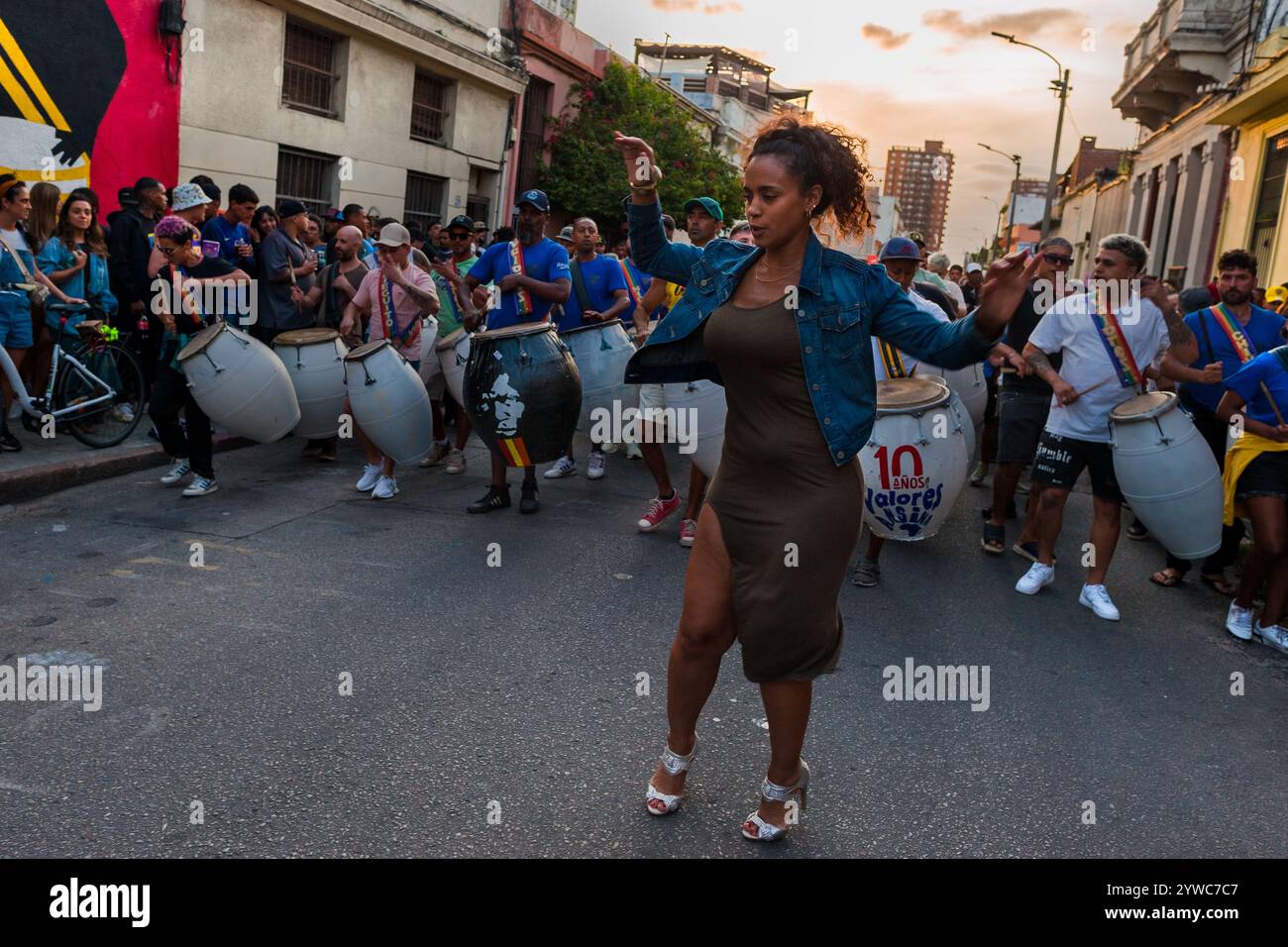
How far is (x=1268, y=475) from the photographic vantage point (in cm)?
589

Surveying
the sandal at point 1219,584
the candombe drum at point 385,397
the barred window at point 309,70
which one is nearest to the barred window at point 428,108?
the barred window at point 309,70

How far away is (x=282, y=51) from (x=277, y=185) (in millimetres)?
1684

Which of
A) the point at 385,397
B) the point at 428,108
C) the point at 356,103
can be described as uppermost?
the point at 428,108

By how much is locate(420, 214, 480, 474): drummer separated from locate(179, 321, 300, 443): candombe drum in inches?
51.4

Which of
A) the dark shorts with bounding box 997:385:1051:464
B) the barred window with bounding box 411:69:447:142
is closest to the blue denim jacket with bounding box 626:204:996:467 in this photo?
the dark shorts with bounding box 997:385:1051:464

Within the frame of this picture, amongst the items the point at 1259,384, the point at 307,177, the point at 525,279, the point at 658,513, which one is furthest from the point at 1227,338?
the point at 307,177

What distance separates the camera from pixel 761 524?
3.11m

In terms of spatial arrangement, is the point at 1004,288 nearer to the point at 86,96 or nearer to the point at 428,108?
the point at 86,96

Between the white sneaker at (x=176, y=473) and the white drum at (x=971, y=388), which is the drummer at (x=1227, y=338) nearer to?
the white drum at (x=971, y=388)

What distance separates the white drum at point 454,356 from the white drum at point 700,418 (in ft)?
8.39

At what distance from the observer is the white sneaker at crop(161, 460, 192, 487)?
7.45m

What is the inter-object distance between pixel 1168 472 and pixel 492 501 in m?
4.00

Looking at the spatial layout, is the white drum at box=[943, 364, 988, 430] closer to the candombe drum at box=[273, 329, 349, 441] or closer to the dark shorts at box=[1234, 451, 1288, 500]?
the dark shorts at box=[1234, 451, 1288, 500]

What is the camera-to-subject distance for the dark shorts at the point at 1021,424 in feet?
23.2
